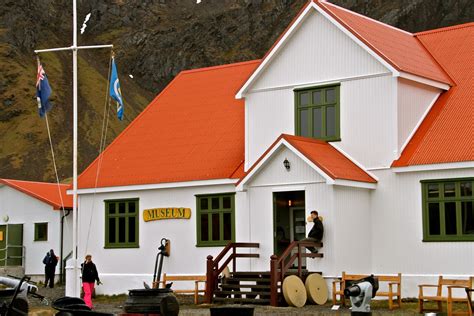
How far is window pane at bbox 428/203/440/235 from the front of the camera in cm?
2762

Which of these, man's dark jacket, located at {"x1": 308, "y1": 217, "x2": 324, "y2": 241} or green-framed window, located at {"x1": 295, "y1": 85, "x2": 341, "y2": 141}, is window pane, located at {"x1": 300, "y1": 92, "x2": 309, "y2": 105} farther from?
man's dark jacket, located at {"x1": 308, "y1": 217, "x2": 324, "y2": 241}

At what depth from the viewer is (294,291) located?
2644 centimetres

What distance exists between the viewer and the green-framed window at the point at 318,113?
30000 mm

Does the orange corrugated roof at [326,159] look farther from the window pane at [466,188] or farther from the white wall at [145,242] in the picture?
the white wall at [145,242]

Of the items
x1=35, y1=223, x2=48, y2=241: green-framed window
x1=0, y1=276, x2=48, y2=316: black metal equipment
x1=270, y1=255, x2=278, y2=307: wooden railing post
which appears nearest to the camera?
Answer: x1=0, y1=276, x2=48, y2=316: black metal equipment

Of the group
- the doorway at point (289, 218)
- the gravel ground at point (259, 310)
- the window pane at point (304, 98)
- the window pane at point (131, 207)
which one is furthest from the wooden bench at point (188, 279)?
the window pane at point (304, 98)

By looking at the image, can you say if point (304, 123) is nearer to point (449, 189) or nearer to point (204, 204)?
point (204, 204)

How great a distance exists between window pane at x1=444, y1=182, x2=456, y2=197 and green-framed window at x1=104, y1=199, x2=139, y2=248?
11.5 meters

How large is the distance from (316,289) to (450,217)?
4191 millimetres

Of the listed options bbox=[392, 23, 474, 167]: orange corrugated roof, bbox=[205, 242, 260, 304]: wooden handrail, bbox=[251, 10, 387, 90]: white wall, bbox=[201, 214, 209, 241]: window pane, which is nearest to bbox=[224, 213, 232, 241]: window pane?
bbox=[201, 214, 209, 241]: window pane

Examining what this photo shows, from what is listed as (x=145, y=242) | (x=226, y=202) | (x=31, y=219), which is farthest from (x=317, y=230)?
(x=31, y=219)

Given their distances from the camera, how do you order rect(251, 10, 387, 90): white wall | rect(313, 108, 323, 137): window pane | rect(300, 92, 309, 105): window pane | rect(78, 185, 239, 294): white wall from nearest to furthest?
rect(251, 10, 387, 90): white wall → rect(313, 108, 323, 137): window pane → rect(300, 92, 309, 105): window pane → rect(78, 185, 239, 294): white wall

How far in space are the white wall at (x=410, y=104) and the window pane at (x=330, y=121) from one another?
219 cm

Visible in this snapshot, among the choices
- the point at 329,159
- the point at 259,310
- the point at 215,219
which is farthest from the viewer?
the point at 215,219
